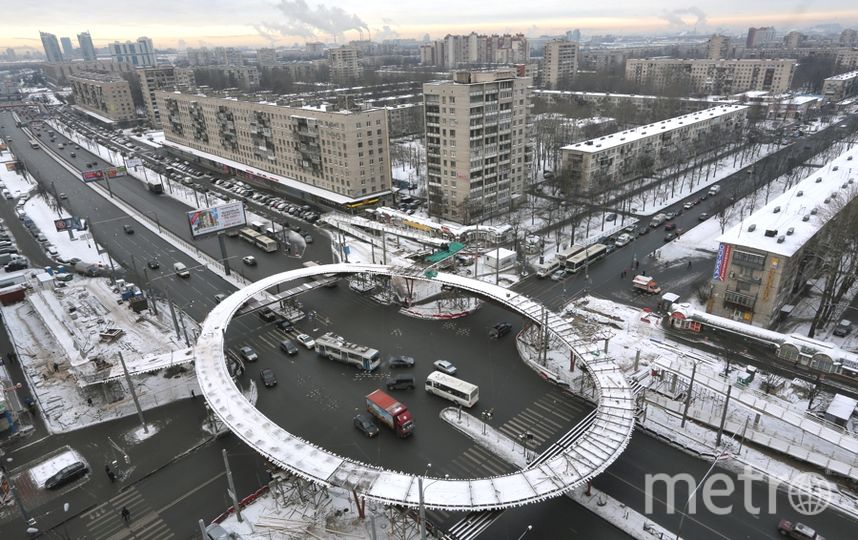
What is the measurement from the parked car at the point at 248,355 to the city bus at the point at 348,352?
571 cm

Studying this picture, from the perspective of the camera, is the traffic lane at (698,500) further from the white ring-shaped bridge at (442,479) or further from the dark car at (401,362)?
the dark car at (401,362)

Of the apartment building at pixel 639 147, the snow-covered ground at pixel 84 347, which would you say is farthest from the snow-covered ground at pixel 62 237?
the apartment building at pixel 639 147

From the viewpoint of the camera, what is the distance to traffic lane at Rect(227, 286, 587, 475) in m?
35.4

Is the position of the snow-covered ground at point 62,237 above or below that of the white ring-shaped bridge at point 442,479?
below

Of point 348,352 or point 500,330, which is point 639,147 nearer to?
point 500,330

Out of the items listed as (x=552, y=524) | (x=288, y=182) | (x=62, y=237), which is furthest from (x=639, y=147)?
(x=62, y=237)

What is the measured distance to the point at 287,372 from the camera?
44.3 meters

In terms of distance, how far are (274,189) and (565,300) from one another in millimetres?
69768

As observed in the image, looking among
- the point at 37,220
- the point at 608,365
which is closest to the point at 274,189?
the point at 37,220

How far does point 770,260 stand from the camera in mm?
47031

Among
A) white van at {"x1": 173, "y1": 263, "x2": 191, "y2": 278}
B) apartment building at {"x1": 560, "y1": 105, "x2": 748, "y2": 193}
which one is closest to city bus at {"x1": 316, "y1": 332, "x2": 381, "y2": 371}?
white van at {"x1": 173, "y1": 263, "x2": 191, "y2": 278}

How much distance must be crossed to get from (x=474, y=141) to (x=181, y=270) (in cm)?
4627

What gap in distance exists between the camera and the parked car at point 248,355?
45719 millimetres
